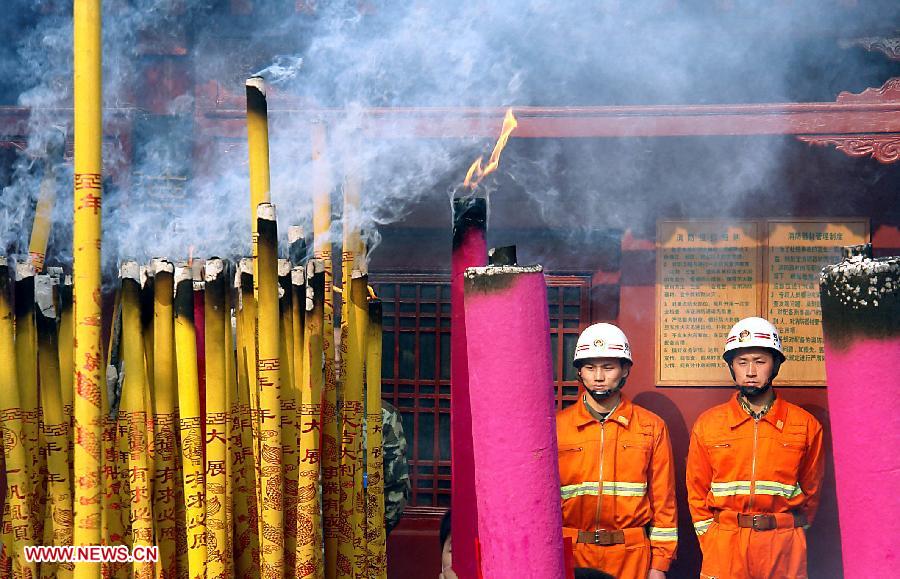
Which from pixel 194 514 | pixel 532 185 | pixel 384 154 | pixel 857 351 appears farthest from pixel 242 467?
pixel 532 185


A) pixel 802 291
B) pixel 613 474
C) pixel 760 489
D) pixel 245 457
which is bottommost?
pixel 760 489

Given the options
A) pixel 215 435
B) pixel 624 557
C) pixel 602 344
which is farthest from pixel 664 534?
pixel 215 435

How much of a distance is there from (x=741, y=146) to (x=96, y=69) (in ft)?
A: 13.7

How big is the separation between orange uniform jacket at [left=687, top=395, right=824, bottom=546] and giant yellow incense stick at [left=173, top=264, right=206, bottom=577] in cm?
324

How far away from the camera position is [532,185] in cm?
550

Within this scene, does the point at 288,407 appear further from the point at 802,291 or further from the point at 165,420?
the point at 802,291

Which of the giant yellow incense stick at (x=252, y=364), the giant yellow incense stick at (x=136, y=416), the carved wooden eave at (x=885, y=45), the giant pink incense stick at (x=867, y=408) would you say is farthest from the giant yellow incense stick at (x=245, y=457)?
the carved wooden eave at (x=885, y=45)

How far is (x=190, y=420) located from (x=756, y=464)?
3.41m

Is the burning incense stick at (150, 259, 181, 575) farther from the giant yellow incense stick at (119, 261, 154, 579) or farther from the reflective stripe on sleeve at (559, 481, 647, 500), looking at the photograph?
the reflective stripe on sleeve at (559, 481, 647, 500)

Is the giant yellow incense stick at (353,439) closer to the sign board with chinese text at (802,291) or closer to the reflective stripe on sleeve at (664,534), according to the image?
the reflective stripe on sleeve at (664,534)

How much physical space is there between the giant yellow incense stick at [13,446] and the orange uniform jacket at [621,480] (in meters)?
2.89

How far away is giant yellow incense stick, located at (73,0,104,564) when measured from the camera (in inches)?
80.4

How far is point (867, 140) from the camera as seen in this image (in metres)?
4.84

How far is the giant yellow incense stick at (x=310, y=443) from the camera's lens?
2430 mm
